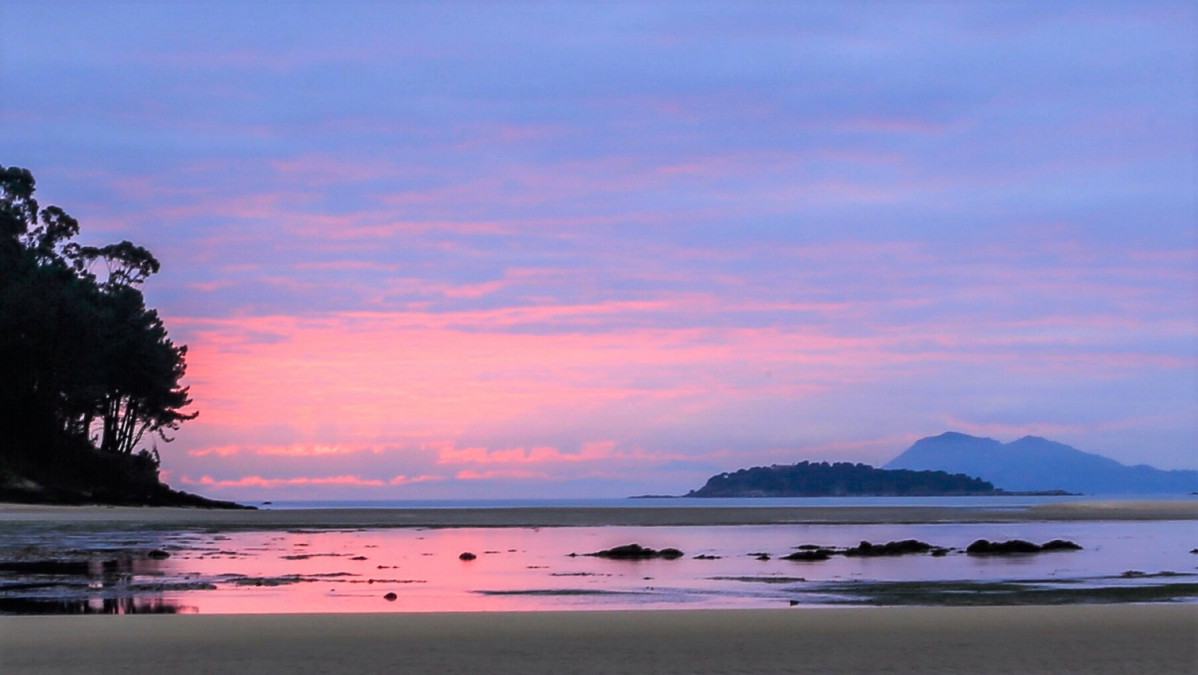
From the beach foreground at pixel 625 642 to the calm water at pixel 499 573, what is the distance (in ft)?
7.59

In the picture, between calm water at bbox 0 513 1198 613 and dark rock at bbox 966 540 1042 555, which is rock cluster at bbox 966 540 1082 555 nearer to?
dark rock at bbox 966 540 1042 555

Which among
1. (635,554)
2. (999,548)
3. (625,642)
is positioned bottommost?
(625,642)

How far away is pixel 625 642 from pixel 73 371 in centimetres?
6503

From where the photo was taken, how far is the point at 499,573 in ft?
95.6

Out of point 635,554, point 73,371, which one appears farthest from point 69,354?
point 635,554

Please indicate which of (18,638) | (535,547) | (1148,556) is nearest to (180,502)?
(535,547)

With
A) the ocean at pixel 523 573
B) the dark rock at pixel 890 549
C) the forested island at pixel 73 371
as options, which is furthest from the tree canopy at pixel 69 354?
the dark rock at pixel 890 549

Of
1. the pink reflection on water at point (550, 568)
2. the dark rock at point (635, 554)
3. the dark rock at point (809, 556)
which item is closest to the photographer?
the pink reflection on water at point (550, 568)

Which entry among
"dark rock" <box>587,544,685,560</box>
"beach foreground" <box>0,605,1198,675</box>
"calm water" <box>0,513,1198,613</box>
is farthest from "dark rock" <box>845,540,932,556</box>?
"beach foreground" <box>0,605,1198,675</box>

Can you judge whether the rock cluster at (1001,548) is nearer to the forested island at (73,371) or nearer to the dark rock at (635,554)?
the dark rock at (635,554)

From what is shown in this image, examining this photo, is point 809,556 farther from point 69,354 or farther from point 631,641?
point 69,354

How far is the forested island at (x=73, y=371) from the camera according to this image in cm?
7144

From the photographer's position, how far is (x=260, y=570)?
28734 mm

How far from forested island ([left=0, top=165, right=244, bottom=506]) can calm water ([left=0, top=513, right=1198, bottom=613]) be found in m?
29.7
